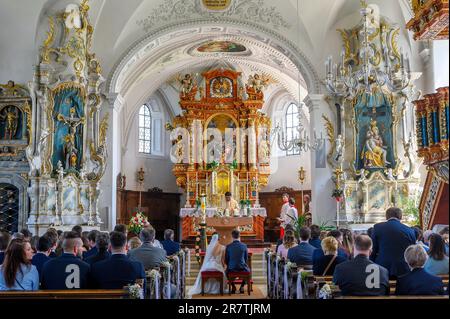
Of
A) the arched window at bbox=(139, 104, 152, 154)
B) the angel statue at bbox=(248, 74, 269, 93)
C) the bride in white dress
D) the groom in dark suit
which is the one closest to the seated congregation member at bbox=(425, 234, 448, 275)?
the groom in dark suit

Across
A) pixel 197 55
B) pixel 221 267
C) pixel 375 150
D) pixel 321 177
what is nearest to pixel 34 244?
pixel 221 267

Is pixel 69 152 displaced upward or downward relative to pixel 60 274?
upward

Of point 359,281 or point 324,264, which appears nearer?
point 359,281

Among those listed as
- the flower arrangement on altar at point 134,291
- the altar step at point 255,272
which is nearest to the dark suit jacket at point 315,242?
the flower arrangement on altar at point 134,291

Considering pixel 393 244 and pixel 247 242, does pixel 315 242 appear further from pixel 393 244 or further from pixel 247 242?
pixel 247 242

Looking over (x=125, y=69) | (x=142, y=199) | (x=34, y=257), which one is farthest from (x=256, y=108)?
(x=34, y=257)

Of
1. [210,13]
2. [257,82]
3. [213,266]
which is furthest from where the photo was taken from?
[257,82]

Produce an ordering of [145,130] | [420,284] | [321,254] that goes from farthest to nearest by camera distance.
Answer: [145,130]
[321,254]
[420,284]


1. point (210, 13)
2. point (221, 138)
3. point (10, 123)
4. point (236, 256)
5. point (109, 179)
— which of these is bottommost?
point (236, 256)

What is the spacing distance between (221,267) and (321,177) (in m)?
6.48

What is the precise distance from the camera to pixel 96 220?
14875 mm

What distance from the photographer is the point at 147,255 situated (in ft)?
24.7

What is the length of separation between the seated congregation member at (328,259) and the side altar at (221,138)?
50.2ft

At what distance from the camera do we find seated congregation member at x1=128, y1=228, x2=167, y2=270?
7.50 m
